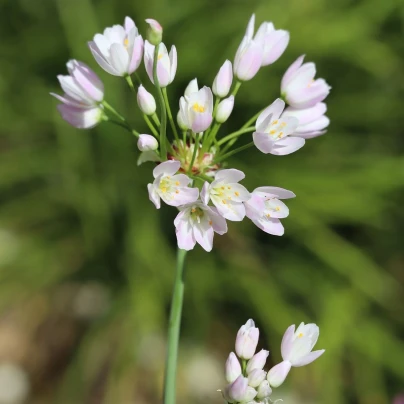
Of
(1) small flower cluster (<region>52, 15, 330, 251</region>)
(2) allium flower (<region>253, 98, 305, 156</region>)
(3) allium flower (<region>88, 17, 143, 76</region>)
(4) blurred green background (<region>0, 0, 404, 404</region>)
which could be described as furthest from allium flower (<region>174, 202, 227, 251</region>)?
(4) blurred green background (<region>0, 0, 404, 404</region>)

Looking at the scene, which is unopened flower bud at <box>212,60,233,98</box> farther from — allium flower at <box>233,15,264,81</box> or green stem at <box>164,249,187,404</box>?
green stem at <box>164,249,187,404</box>

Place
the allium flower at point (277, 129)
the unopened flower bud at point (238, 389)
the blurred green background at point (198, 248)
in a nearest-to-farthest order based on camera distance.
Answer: the unopened flower bud at point (238, 389)
the allium flower at point (277, 129)
the blurred green background at point (198, 248)

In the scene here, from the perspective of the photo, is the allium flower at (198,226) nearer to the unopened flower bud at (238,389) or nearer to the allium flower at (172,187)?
the allium flower at (172,187)

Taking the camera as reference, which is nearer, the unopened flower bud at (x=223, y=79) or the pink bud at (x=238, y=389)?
the pink bud at (x=238, y=389)

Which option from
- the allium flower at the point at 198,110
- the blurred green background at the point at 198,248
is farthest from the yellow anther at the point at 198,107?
the blurred green background at the point at 198,248

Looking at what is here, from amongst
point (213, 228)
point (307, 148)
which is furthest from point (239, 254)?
point (213, 228)

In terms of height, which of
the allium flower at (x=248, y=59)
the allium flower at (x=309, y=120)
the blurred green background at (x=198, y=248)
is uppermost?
the allium flower at (x=248, y=59)

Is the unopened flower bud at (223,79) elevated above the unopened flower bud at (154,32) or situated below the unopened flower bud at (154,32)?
below

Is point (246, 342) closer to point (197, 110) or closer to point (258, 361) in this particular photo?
point (258, 361)

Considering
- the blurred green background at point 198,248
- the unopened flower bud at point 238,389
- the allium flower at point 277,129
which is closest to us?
the unopened flower bud at point 238,389
